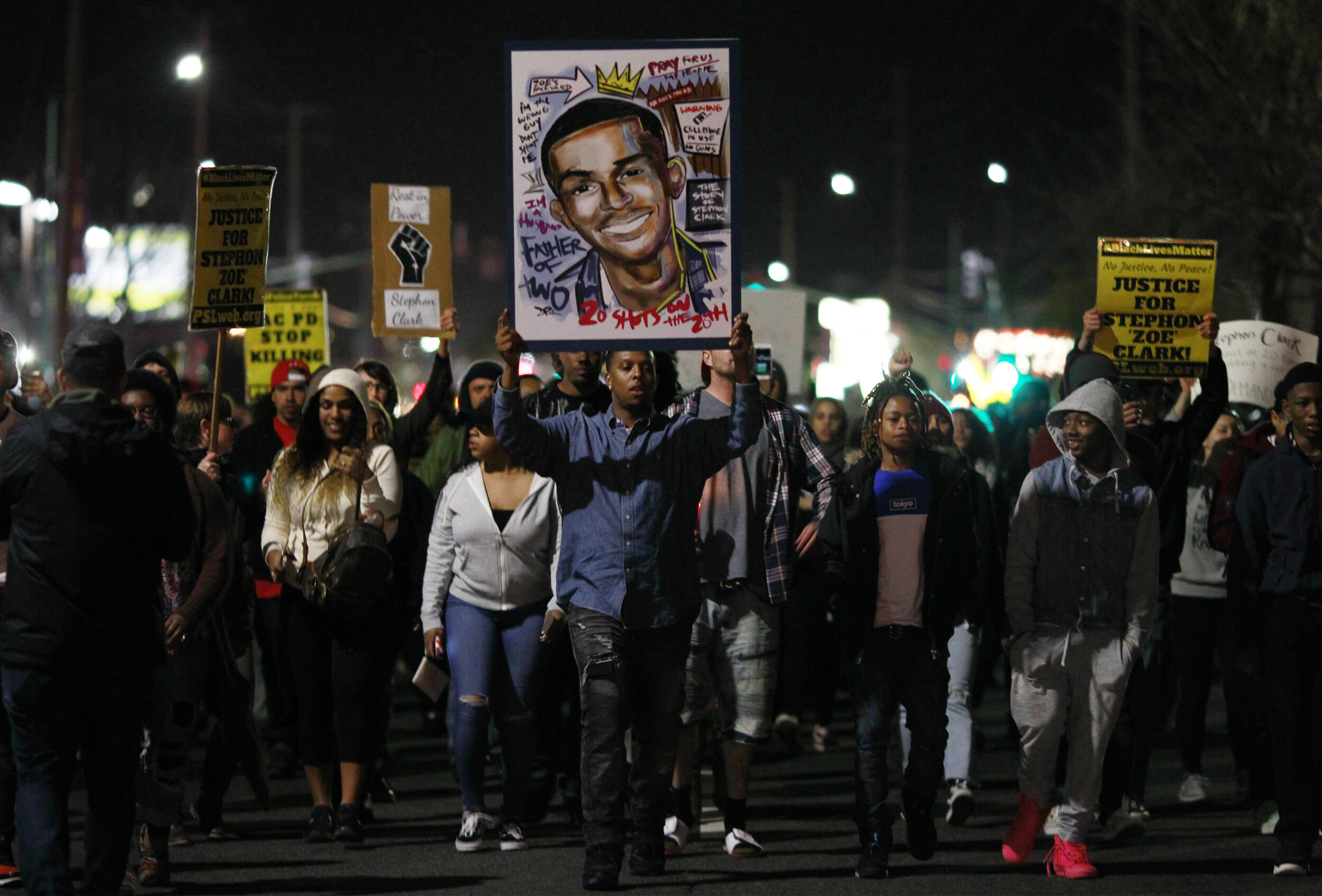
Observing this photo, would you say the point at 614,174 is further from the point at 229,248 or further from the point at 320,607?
the point at 229,248

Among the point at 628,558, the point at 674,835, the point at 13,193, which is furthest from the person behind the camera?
the point at 13,193

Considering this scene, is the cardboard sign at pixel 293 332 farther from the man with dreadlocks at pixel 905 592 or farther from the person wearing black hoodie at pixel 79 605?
the person wearing black hoodie at pixel 79 605

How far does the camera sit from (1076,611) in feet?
27.5

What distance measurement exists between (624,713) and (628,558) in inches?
25.8

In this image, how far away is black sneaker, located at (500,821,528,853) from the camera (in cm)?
905

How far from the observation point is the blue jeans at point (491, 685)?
8.98m

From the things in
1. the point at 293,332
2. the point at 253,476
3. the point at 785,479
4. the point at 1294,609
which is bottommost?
the point at 1294,609

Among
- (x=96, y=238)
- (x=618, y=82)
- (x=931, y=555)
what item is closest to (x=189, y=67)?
(x=618, y=82)

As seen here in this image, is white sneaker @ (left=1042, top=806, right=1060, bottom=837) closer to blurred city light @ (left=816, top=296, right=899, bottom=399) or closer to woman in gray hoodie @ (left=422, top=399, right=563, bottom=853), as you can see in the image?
woman in gray hoodie @ (left=422, top=399, right=563, bottom=853)

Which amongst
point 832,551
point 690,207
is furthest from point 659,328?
point 832,551

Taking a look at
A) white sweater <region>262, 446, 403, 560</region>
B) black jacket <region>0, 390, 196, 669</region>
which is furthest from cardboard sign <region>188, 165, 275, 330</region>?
black jacket <region>0, 390, 196, 669</region>

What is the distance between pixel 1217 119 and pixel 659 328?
1378 centimetres

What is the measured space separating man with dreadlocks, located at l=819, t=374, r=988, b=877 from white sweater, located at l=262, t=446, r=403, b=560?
7.47ft

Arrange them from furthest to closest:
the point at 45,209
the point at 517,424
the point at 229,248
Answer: the point at 45,209, the point at 229,248, the point at 517,424
